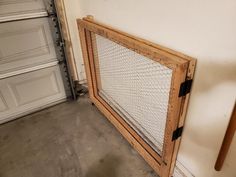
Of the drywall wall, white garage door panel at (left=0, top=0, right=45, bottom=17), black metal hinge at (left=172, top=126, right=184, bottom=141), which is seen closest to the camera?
black metal hinge at (left=172, top=126, right=184, bottom=141)

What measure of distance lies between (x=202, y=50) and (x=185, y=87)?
0.62ft

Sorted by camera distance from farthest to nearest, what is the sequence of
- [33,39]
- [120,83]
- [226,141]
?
[33,39] → [120,83] → [226,141]

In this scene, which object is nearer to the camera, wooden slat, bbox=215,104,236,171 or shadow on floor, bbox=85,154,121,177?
wooden slat, bbox=215,104,236,171

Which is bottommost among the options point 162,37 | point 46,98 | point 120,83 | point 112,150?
point 112,150

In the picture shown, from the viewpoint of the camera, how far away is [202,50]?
2.64 ft

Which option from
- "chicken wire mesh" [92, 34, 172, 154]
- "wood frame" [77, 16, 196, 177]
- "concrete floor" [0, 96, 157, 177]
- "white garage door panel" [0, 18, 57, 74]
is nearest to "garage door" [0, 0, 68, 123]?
"white garage door panel" [0, 18, 57, 74]

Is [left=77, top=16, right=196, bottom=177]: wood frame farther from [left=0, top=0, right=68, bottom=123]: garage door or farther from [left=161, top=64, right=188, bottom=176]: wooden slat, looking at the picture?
[left=0, top=0, right=68, bottom=123]: garage door

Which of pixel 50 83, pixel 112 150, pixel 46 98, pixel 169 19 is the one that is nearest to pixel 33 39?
pixel 50 83

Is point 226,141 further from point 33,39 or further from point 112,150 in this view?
point 33,39

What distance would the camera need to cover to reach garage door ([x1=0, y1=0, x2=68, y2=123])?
1601 millimetres

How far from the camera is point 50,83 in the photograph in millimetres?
2021

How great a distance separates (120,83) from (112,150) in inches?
22.2

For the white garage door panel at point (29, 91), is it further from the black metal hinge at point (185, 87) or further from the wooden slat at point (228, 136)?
the wooden slat at point (228, 136)

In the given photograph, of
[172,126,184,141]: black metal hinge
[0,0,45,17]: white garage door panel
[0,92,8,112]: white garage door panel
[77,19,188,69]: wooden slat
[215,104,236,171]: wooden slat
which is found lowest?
[0,92,8,112]: white garage door panel
